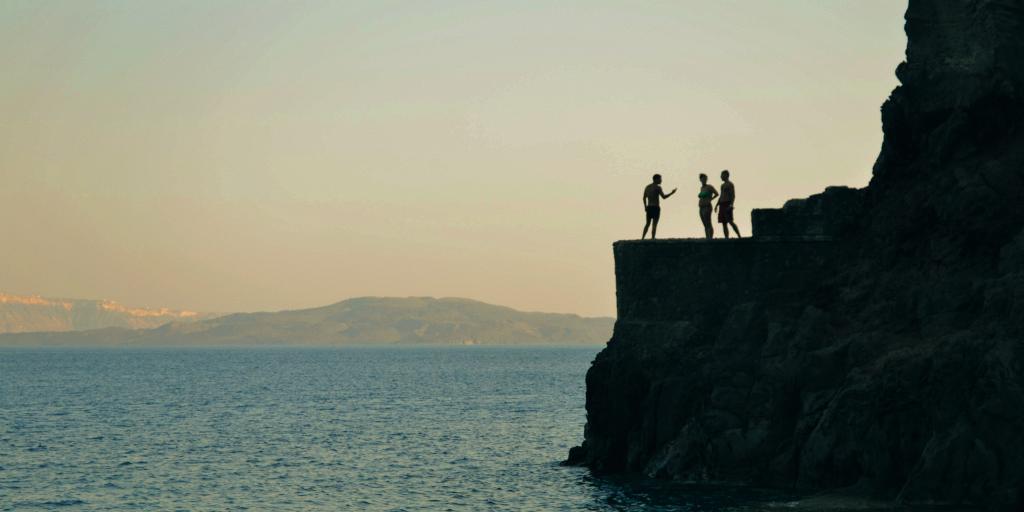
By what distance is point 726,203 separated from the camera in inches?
1729

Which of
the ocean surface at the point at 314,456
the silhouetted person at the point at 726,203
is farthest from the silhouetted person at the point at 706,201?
the ocean surface at the point at 314,456

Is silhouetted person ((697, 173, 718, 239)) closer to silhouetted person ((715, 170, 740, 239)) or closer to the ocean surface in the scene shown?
silhouetted person ((715, 170, 740, 239))

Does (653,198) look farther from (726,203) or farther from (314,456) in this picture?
(314,456)

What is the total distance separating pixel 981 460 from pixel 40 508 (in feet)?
87.0

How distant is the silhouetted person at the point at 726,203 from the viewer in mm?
43812

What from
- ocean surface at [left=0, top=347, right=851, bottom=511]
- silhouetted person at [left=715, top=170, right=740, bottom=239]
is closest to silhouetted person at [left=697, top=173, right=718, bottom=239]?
silhouetted person at [left=715, top=170, right=740, bottom=239]

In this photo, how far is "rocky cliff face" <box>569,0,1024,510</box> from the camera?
3356cm

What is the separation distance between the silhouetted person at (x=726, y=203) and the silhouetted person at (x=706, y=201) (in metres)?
0.29

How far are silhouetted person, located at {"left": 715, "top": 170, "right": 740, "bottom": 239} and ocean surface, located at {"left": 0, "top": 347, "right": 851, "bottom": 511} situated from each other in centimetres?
908

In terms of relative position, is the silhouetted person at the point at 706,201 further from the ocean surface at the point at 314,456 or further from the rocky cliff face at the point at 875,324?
the ocean surface at the point at 314,456

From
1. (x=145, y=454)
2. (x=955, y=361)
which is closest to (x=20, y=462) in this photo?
(x=145, y=454)

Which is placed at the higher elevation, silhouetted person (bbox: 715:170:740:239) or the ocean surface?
silhouetted person (bbox: 715:170:740:239)

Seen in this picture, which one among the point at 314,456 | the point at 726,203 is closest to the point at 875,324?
the point at 726,203

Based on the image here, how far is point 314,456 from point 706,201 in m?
18.9
